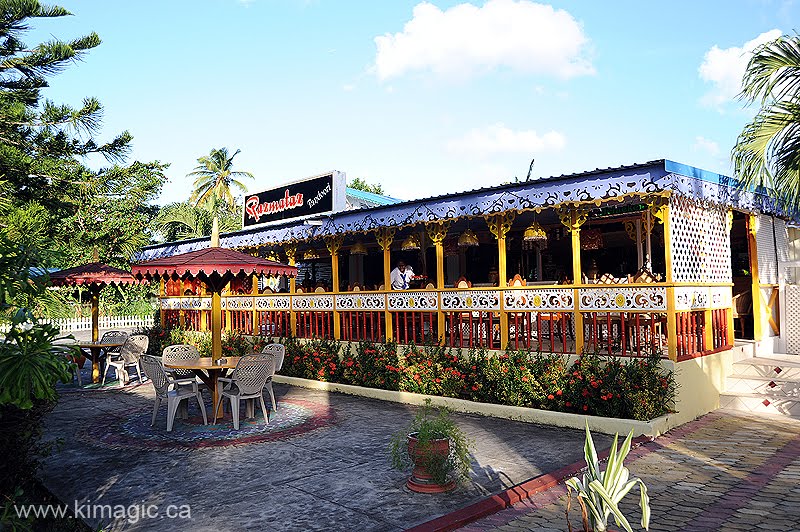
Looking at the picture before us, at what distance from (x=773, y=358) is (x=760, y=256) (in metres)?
1.98

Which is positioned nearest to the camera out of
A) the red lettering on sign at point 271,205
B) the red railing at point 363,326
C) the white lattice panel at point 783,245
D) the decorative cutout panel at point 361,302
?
the white lattice panel at point 783,245

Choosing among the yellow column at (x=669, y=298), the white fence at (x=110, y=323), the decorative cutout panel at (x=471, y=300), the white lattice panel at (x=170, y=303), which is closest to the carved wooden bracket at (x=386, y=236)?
the decorative cutout panel at (x=471, y=300)

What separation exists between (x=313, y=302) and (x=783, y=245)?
406 inches

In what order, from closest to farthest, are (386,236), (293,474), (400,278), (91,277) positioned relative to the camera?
(293,474) < (386,236) < (91,277) < (400,278)

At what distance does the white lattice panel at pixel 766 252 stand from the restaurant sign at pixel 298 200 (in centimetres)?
940

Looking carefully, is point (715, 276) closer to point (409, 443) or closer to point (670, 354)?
point (670, 354)

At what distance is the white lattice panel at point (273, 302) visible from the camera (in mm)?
13956

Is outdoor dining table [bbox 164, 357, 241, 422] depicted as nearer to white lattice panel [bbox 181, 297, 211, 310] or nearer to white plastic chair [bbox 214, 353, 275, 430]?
white plastic chair [bbox 214, 353, 275, 430]

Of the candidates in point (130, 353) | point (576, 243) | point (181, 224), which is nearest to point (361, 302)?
point (576, 243)

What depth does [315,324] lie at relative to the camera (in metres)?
13.3

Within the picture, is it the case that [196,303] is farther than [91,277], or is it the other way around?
[196,303]

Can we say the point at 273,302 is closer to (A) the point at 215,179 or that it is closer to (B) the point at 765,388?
(B) the point at 765,388

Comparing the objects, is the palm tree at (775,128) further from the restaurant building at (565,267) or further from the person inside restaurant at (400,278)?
the person inside restaurant at (400,278)

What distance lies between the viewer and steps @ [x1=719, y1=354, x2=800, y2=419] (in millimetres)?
8562
